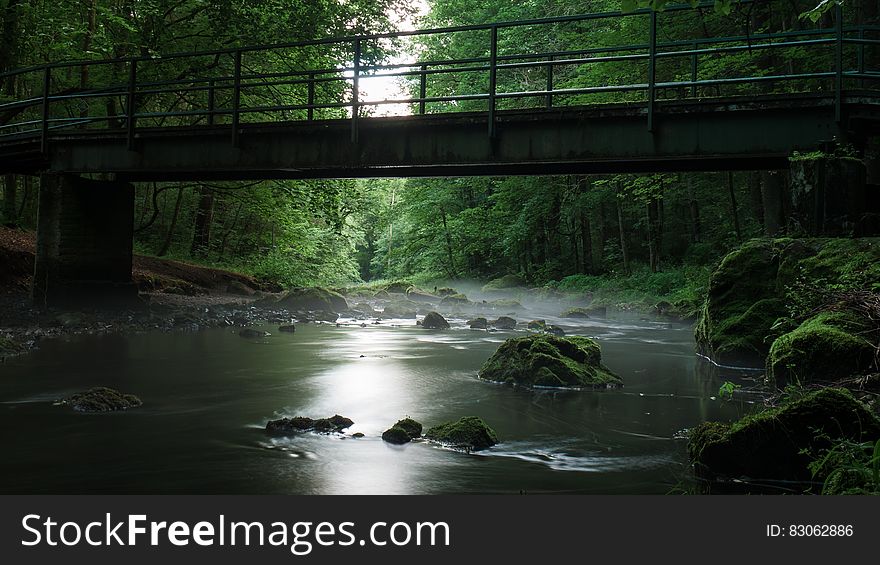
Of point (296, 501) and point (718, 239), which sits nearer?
point (296, 501)

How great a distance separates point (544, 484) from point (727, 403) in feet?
13.5

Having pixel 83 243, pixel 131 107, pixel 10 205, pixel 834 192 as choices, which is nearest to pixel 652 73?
pixel 834 192

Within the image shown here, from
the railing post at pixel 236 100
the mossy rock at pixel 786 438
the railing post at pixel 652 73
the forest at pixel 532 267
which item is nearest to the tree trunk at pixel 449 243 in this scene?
the forest at pixel 532 267

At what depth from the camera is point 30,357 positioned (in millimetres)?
11445

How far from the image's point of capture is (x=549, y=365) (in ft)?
33.2

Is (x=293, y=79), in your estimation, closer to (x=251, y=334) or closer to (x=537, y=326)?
(x=251, y=334)

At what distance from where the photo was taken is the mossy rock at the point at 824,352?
Result: 6840mm

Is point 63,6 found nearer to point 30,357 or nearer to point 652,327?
point 30,357

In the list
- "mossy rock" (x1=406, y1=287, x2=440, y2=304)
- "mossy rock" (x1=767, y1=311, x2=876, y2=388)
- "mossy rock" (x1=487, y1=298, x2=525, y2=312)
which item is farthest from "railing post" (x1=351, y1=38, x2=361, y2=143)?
"mossy rock" (x1=406, y1=287, x2=440, y2=304)

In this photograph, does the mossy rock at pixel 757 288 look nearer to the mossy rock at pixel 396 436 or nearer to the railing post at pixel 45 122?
the mossy rock at pixel 396 436

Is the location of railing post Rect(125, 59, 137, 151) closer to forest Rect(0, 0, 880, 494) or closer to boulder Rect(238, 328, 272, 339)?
forest Rect(0, 0, 880, 494)

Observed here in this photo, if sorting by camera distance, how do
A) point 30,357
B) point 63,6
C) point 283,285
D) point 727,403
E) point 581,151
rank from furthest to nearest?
point 283,285 < point 63,6 < point 581,151 < point 30,357 < point 727,403

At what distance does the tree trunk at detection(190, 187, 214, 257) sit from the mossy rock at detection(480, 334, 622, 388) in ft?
81.8

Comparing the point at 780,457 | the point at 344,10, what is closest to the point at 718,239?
the point at 344,10
